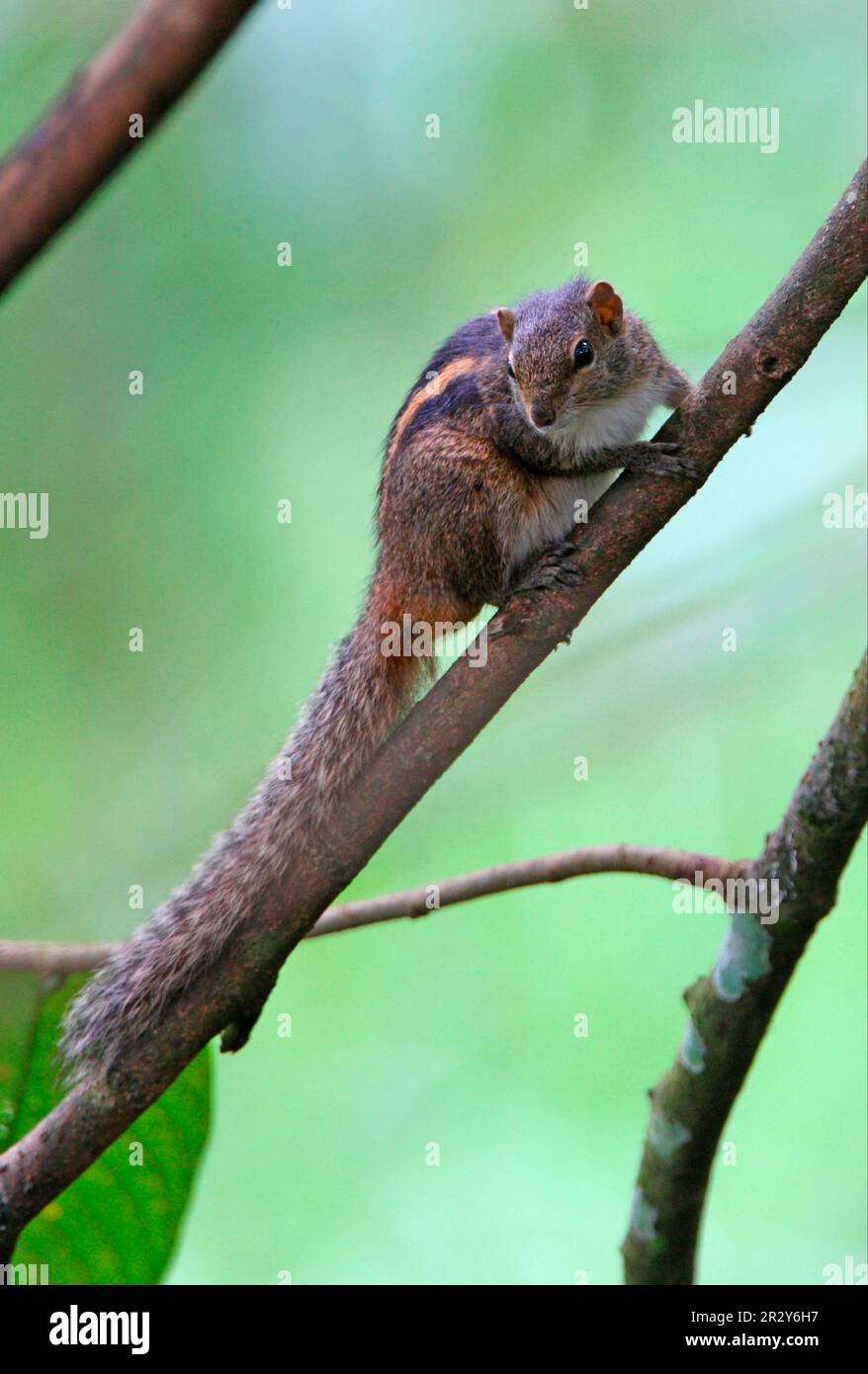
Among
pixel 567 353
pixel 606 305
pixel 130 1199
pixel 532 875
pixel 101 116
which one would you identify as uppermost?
pixel 606 305

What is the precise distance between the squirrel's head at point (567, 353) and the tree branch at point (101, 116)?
58.8 inches

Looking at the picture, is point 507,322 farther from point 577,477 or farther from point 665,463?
point 665,463

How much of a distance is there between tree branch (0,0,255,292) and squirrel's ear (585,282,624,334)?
5.56ft

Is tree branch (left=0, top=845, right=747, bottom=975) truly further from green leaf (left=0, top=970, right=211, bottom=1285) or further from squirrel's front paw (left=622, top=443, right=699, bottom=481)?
squirrel's front paw (left=622, top=443, right=699, bottom=481)

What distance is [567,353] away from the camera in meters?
2.08

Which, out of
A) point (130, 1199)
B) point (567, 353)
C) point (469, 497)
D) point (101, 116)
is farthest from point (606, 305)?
point (101, 116)

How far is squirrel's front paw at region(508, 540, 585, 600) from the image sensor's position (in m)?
1.64

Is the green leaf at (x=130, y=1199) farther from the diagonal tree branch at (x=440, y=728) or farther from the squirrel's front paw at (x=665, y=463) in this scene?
the squirrel's front paw at (x=665, y=463)

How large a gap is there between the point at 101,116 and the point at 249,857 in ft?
4.86

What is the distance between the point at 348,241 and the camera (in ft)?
12.5

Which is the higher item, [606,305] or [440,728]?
[606,305]
